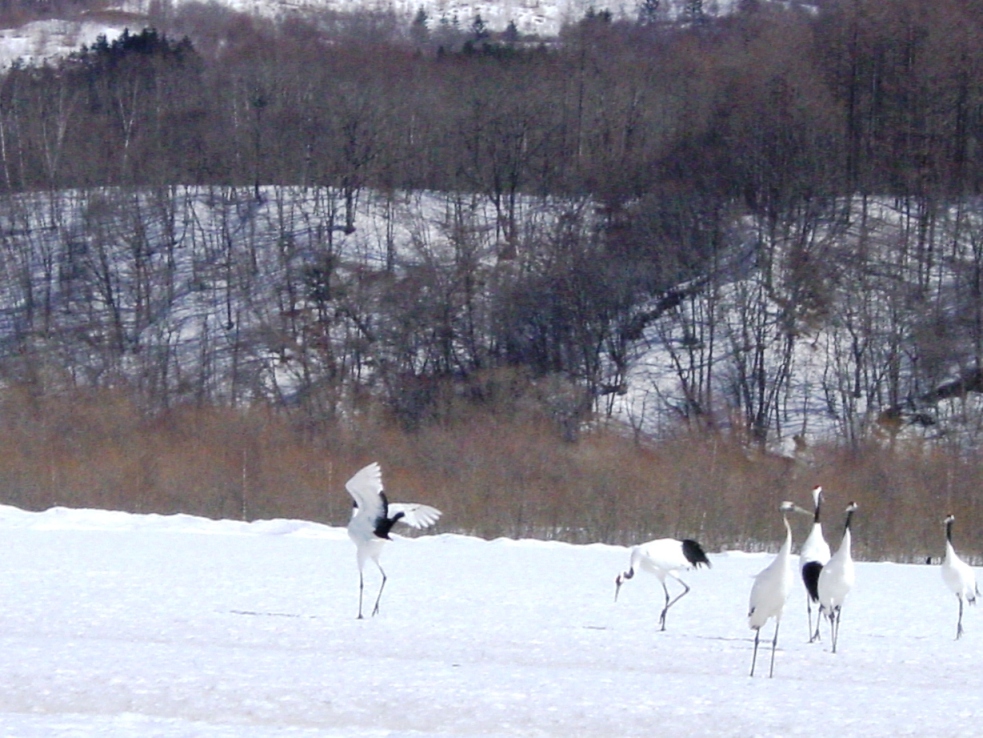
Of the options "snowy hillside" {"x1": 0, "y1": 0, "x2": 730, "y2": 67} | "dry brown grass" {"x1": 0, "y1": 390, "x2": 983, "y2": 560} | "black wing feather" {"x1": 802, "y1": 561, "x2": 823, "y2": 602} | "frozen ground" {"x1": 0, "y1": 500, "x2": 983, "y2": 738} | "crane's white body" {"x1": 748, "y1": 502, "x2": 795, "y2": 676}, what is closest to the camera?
"frozen ground" {"x1": 0, "y1": 500, "x2": 983, "y2": 738}

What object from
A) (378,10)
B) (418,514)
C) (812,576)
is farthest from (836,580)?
(378,10)

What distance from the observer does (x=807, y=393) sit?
3784 cm

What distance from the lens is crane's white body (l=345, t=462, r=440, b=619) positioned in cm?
1262

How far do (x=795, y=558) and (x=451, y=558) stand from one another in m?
6.47

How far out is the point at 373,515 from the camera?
1291cm

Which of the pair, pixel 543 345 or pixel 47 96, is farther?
pixel 47 96

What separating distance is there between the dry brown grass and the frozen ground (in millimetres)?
5763

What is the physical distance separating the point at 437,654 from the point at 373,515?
7.86ft

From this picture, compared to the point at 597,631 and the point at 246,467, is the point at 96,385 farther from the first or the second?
the point at 597,631

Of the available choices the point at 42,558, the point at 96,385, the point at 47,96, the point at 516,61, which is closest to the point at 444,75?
the point at 516,61

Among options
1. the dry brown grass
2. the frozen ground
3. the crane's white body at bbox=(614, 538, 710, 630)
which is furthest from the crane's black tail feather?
the dry brown grass

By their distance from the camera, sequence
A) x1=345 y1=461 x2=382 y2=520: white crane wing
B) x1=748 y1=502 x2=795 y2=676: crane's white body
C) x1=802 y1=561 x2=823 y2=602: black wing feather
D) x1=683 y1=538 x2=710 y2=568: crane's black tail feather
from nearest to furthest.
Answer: x1=748 y1=502 x2=795 y2=676: crane's white body, x1=802 y1=561 x2=823 y2=602: black wing feather, x1=345 y1=461 x2=382 y2=520: white crane wing, x1=683 y1=538 x2=710 y2=568: crane's black tail feather

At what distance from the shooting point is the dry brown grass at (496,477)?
82.7 ft

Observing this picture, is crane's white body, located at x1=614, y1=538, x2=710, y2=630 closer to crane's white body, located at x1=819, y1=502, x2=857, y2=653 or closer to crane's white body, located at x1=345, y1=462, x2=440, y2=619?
crane's white body, located at x1=819, y1=502, x2=857, y2=653
